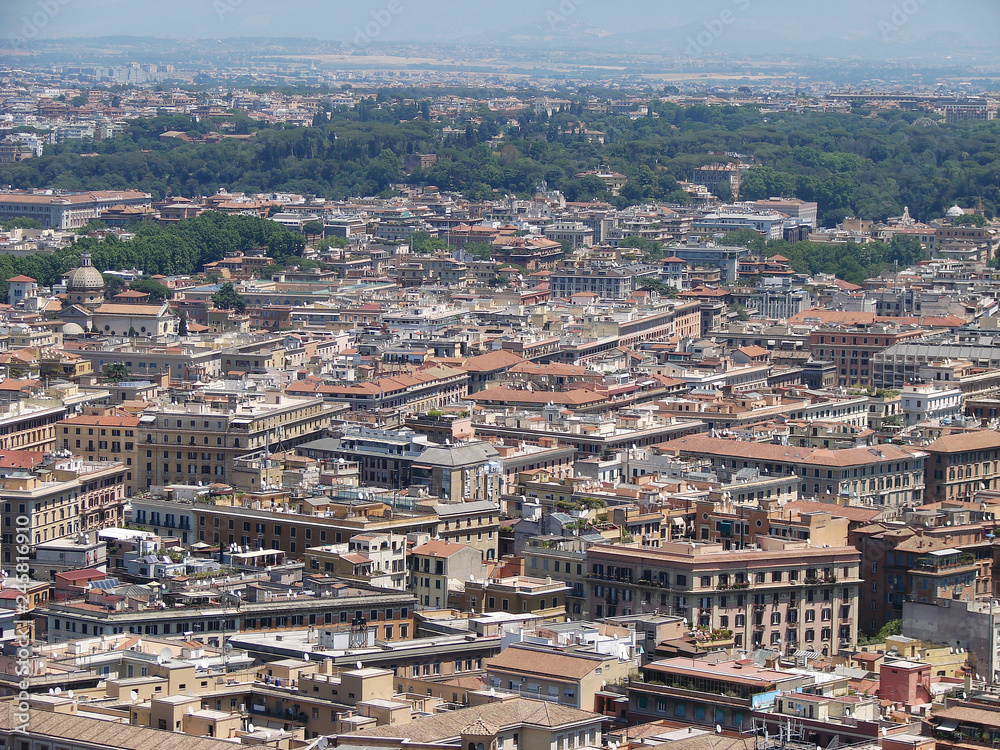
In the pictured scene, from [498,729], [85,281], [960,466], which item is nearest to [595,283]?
[85,281]

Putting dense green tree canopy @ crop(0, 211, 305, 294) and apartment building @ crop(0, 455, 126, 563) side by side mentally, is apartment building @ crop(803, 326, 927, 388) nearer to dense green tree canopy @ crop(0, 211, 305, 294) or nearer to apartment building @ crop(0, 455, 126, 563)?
apartment building @ crop(0, 455, 126, 563)

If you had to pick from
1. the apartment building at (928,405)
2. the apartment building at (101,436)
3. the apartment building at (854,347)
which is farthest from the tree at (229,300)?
the apartment building at (928,405)

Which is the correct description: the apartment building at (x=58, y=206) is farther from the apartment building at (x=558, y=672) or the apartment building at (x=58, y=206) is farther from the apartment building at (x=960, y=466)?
the apartment building at (x=558, y=672)

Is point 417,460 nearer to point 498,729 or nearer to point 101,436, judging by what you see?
point 101,436

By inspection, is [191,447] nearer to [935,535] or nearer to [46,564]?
[46,564]

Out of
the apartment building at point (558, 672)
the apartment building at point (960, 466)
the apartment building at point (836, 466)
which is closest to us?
the apartment building at point (558, 672)
